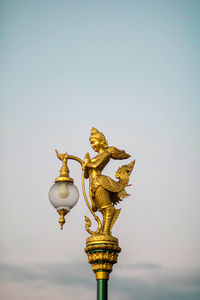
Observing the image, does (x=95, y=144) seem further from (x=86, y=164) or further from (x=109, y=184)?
(x=109, y=184)

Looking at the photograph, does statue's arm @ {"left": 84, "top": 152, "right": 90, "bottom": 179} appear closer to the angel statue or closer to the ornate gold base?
the angel statue

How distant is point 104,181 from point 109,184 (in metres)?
0.14

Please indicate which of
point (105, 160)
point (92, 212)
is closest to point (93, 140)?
point (105, 160)

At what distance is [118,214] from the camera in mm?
14461

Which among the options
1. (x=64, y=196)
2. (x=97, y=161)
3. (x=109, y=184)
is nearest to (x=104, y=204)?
(x=109, y=184)

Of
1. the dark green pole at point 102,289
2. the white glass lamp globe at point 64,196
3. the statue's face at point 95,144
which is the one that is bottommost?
the dark green pole at point 102,289

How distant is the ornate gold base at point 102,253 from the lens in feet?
45.0

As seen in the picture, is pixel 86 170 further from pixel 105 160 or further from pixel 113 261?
pixel 113 261

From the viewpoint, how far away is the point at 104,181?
1449 centimetres

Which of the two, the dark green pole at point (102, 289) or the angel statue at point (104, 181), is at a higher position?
the angel statue at point (104, 181)

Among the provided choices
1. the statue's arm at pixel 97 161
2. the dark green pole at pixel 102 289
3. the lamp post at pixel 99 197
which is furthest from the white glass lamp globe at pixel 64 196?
the dark green pole at pixel 102 289

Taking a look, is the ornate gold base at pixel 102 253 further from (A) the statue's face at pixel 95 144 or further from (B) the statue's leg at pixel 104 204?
(A) the statue's face at pixel 95 144

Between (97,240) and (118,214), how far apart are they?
3.28ft

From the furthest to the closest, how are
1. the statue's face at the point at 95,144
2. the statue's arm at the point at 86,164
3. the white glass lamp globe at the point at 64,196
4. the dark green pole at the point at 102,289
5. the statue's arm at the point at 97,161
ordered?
the statue's face at the point at 95,144, the statue's arm at the point at 86,164, the statue's arm at the point at 97,161, the white glass lamp globe at the point at 64,196, the dark green pole at the point at 102,289
